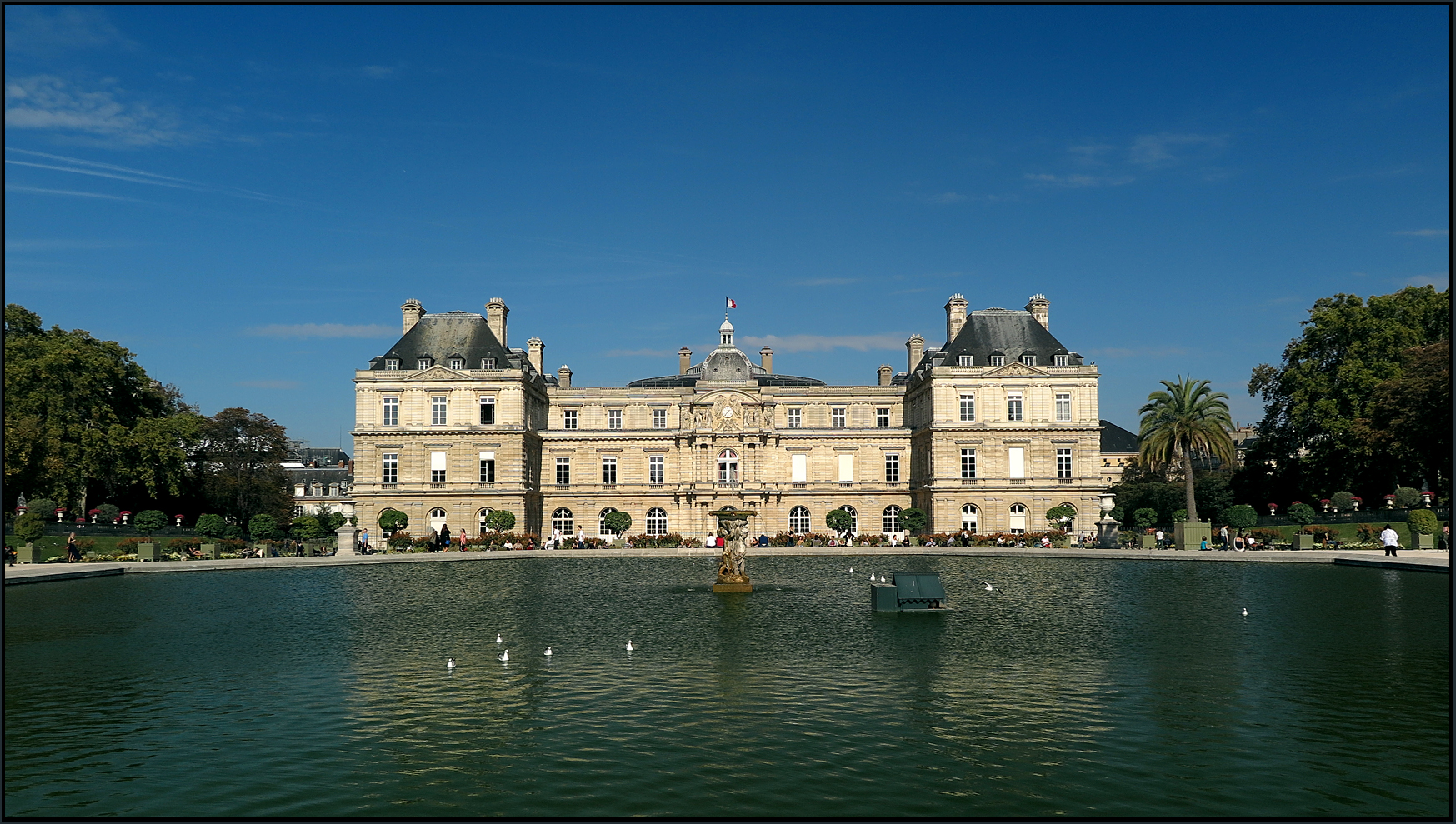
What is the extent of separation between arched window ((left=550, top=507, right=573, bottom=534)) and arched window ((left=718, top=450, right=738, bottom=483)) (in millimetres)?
10655

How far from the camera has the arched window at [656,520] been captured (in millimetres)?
72125

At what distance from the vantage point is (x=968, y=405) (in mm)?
67375

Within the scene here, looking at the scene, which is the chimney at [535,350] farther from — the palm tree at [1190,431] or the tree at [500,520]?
the palm tree at [1190,431]

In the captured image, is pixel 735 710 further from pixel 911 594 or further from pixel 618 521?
pixel 618 521

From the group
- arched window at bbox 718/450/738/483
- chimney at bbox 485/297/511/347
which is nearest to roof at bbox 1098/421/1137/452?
arched window at bbox 718/450/738/483

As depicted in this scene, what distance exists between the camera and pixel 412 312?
70188mm

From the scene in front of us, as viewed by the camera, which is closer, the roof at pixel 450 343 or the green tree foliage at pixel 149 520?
the green tree foliage at pixel 149 520

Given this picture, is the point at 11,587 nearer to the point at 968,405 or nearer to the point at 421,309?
the point at 421,309

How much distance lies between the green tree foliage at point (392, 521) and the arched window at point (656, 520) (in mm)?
11335

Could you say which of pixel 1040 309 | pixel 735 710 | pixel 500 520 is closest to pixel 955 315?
pixel 1040 309

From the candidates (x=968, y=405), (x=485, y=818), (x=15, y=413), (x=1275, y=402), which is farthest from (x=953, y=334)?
(x=485, y=818)

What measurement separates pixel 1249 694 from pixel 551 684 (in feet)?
34.2

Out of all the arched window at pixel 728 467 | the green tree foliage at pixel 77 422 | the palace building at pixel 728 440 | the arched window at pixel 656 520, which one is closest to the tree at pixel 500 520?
the palace building at pixel 728 440

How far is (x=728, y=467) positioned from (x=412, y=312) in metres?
23.1
